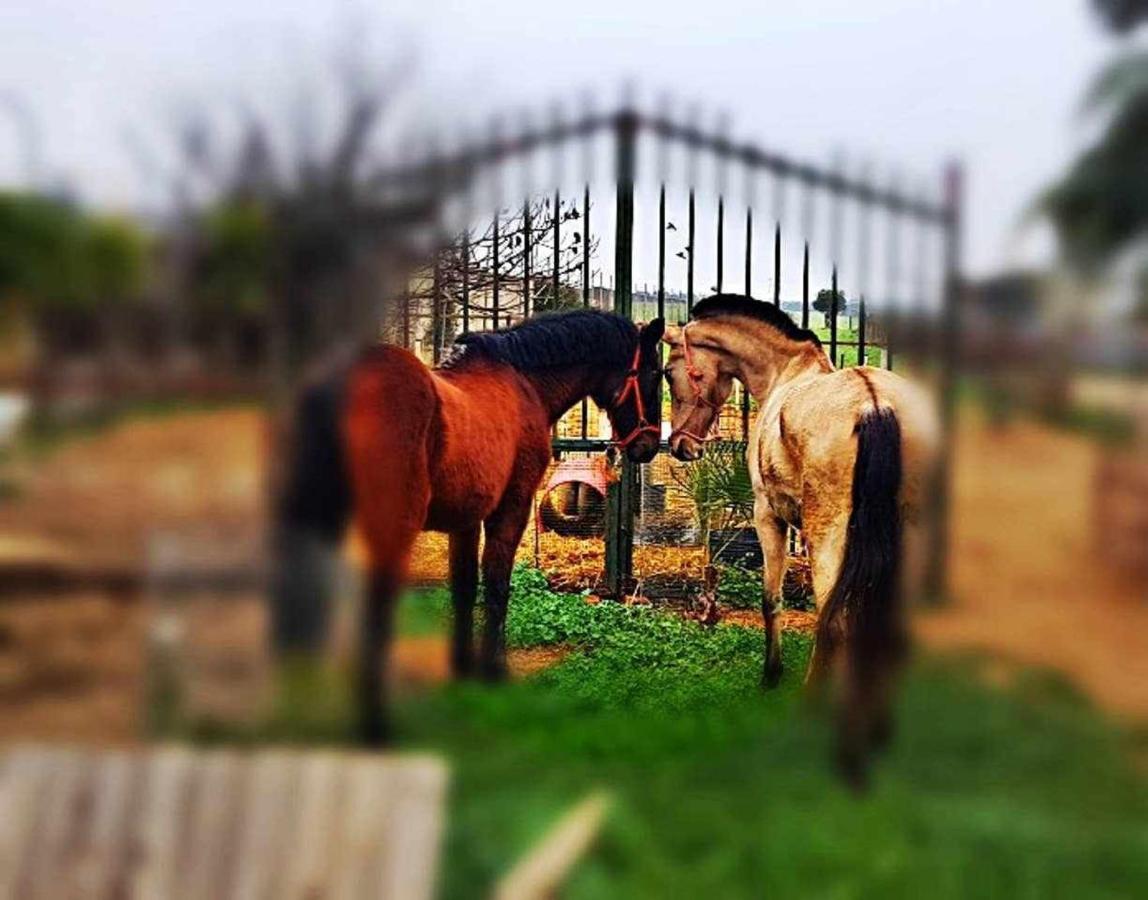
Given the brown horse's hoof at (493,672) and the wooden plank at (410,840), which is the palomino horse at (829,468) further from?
the wooden plank at (410,840)

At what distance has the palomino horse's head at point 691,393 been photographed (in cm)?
433

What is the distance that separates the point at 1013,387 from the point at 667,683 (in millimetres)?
1522

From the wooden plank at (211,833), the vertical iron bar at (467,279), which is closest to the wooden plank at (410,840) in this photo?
the wooden plank at (211,833)

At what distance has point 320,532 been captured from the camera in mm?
3504

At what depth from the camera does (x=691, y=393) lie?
436 centimetres

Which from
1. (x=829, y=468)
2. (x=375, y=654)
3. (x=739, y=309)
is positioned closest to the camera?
(x=375, y=654)

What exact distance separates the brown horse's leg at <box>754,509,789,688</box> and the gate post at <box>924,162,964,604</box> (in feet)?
2.01

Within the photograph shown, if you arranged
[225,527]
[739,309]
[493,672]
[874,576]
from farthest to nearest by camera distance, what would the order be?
[739,309]
[493,672]
[874,576]
[225,527]

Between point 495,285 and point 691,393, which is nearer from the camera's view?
point 495,285

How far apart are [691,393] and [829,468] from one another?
24.5 inches

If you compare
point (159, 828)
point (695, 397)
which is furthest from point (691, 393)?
point (159, 828)

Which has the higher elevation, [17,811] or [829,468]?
[829,468]

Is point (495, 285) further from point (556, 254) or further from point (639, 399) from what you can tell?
point (639, 399)

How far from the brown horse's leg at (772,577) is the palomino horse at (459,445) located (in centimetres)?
49
